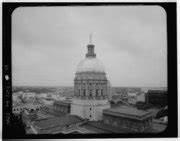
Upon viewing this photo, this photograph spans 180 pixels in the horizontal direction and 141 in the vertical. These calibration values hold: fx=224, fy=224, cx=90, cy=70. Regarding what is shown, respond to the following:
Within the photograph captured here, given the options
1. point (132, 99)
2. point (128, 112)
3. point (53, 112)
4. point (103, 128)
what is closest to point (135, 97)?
point (132, 99)

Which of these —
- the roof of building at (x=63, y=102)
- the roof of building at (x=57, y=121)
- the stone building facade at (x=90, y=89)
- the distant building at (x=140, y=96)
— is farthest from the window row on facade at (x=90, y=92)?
the distant building at (x=140, y=96)

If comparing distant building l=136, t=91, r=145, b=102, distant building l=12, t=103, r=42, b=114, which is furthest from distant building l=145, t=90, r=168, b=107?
distant building l=12, t=103, r=42, b=114

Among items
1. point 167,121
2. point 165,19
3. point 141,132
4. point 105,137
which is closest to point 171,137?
point 167,121

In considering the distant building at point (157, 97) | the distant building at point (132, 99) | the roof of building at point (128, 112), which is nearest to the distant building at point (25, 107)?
the roof of building at point (128, 112)

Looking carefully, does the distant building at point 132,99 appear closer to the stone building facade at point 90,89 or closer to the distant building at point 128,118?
the distant building at point 128,118

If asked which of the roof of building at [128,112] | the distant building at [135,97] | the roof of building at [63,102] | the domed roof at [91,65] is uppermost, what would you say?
the domed roof at [91,65]

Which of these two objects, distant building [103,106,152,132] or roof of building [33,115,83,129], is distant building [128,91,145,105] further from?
roof of building [33,115,83,129]

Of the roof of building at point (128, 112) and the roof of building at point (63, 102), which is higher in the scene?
the roof of building at point (63, 102)
